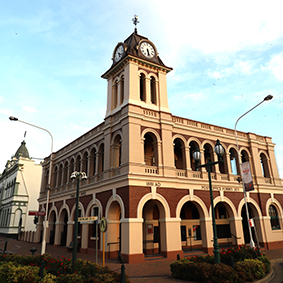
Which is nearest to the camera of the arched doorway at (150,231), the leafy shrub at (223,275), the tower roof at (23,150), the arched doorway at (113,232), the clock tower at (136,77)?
the leafy shrub at (223,275)

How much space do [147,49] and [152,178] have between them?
1292cm

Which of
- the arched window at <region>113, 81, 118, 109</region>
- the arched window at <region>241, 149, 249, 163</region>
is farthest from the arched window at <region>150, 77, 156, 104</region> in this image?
the arched window at <region>241, 149, 249, 163</region>

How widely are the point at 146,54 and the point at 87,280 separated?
20.3 meters

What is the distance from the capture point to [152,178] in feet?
65.1

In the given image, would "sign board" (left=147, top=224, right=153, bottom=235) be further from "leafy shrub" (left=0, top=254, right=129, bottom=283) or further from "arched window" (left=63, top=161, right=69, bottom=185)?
"arched window" (left=63, top=161, right=69, bottom=185)

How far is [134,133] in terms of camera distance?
20406mm

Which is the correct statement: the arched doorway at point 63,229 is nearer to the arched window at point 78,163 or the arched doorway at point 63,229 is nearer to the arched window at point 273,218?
the arched window at point 78,163

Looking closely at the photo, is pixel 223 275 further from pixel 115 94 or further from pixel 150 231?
pixel 115 94

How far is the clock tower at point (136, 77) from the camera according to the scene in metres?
22.7

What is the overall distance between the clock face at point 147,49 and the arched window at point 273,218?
20540mm

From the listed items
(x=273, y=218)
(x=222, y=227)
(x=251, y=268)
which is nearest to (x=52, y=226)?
(x=222, y=227)

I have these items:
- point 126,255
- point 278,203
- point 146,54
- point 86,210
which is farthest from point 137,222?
point 278,203

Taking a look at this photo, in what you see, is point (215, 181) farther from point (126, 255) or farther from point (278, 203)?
point (126, 255)

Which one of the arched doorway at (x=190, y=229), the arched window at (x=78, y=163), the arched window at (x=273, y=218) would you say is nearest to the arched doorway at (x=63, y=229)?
the arched window at (x=78, y=163)
